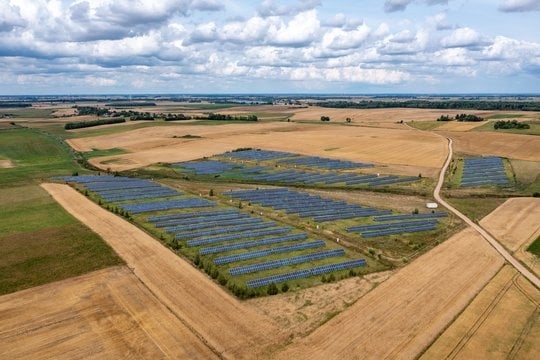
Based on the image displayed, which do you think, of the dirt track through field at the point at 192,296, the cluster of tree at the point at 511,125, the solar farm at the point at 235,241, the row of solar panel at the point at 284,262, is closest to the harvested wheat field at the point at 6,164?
the solar farm at the point at 235,241

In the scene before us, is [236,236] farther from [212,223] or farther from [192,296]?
[192,296]

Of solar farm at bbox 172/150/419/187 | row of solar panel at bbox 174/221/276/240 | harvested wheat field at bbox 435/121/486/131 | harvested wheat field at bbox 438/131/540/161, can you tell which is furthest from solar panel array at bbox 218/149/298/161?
harvested wheat field at bbox 435/121/486/131

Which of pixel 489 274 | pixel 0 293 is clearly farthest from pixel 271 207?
pixel 0 293

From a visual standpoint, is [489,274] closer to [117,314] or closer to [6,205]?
[117,314]

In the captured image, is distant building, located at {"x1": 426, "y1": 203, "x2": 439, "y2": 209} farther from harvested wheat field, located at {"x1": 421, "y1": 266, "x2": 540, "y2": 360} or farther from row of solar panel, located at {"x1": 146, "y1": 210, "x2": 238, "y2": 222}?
Result: row of solar panel, located at {"x1": 146, "y1": 210, "x2": 238, "y2": 222}

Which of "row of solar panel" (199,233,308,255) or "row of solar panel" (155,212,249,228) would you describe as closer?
"row of solar panel" (199,233,308,255)

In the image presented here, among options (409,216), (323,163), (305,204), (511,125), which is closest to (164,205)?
(305,204)

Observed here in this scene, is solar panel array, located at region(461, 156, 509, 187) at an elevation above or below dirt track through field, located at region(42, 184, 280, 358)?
above
